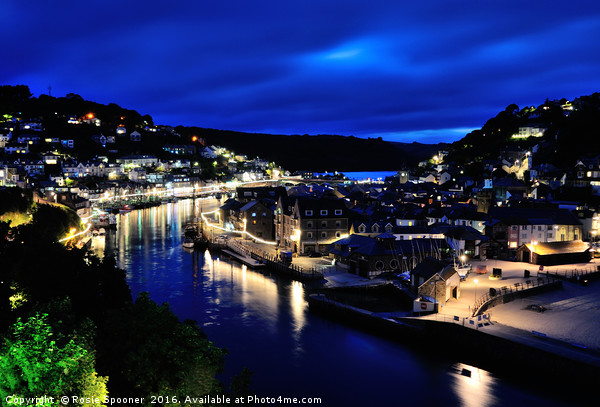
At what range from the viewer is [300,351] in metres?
18.2

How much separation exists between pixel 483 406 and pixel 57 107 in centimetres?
12272

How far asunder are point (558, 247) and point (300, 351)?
19747mm

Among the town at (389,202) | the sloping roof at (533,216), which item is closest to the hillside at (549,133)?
the town at (389,202)

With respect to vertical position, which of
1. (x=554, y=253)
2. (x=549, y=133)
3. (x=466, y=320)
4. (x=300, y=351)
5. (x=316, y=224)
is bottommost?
(x=300, y=351)

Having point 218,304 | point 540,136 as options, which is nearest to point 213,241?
point 218,304

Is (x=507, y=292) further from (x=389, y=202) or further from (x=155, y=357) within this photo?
(x=389, y=202)

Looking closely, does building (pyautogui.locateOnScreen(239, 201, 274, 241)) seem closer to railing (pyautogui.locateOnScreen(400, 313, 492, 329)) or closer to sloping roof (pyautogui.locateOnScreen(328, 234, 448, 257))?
sloping roof (pyautogui.locateOnScreen(328, 234, 448, 257))

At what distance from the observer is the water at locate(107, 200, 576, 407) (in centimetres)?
1515

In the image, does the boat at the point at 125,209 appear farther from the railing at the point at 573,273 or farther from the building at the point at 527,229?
the railing at the point at 573,273

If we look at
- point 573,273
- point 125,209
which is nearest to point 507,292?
point 573,273

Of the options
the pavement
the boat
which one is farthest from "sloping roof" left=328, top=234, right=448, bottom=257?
the boat

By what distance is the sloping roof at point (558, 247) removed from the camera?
29688mm

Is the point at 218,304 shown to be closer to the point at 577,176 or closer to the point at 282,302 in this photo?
the point at 282,302

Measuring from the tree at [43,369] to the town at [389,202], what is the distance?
14.1m
